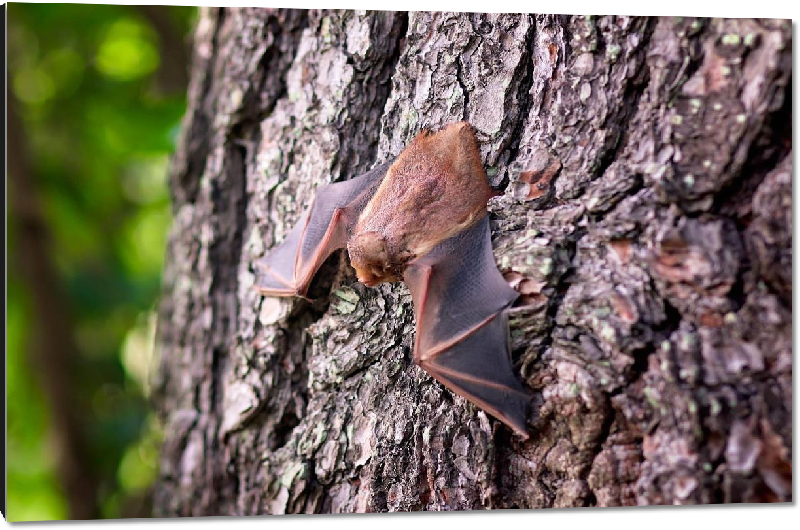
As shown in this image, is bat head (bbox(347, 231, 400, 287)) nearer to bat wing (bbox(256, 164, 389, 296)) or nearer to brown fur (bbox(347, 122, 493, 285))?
brown fur (bbox(347, 122, 493, 285))

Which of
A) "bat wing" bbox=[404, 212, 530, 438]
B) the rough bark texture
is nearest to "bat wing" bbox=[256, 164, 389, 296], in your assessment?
the rough bark texture

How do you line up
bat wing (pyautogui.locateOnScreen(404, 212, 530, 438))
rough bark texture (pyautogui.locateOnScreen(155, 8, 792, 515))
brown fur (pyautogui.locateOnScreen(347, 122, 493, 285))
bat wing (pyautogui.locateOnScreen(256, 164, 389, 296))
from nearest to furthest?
rough bark texture (pyautogui.locateOnScreen(155, 8, 792, 515))
bat wing (pyautogui.locateOnScreen(404, 212, 530, 438))
brown fur (pyautogui.locateOnScreen(347, 122, 493, 285))
bat wing (pyautogui.locateOnScreen(256, 164, 389, 296))

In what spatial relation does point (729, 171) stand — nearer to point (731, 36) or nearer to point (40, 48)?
point (731, 36)

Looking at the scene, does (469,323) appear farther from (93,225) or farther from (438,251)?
(93,225)

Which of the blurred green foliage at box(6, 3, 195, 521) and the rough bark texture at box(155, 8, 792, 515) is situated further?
the blurred green foliage at box(6, 3, 195, 521)

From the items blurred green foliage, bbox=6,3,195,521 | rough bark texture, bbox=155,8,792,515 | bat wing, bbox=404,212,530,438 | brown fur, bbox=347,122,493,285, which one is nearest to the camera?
rough bark texture, bbox=155,8,792,515
